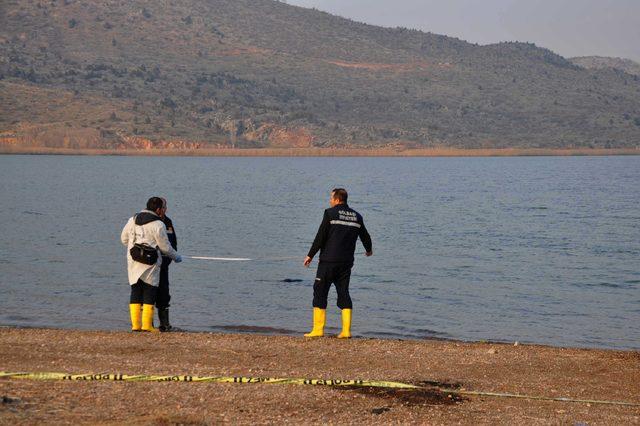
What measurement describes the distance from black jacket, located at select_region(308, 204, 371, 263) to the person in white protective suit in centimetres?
159

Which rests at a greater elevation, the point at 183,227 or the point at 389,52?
the point at 389,52

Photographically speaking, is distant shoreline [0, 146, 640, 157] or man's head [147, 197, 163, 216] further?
distant shoreline [0, 146, 640, 157]

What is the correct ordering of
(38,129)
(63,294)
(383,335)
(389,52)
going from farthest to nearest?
(389,52)
(38,129)
(63,294)
(383,335)

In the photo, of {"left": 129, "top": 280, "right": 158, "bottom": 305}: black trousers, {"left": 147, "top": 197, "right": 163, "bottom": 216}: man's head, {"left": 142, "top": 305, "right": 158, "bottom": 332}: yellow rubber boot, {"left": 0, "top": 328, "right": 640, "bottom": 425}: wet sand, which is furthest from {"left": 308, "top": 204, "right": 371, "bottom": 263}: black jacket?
{"left": 142, "top": 305, "right": 158, "bottom": 332}: yellow rubber boot

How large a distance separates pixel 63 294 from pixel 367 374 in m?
11.1

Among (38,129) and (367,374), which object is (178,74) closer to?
(38,129)

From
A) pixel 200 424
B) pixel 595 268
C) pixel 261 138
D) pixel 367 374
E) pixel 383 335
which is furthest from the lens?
pixel 261 138

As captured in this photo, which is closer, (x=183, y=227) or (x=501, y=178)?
(x=183, y=227)

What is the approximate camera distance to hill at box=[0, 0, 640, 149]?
144 meters

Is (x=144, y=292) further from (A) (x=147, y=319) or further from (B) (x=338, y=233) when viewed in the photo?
(B) (x=338, y=233)

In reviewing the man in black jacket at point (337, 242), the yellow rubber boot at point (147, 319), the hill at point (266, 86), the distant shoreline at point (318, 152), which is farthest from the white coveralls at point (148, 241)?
the hill at point (266, 86)

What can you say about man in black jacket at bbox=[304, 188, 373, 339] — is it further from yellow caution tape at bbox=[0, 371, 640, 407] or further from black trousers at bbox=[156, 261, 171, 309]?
yellow caution tape at bbox=[0, 371, 640, 407]

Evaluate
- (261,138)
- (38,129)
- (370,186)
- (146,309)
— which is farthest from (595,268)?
(261,138)

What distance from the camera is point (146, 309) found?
12.7m
